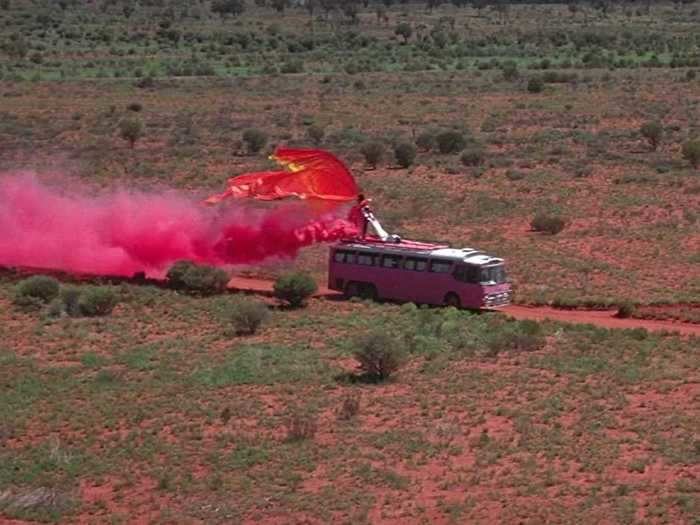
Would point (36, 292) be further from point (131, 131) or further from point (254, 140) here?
point (131, 131)

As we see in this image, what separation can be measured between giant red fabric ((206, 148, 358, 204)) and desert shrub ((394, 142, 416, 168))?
948 inches

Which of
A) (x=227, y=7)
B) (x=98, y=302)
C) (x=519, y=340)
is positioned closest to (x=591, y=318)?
(x=519, y=340)

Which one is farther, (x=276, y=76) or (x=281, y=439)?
(x=276, y=76)

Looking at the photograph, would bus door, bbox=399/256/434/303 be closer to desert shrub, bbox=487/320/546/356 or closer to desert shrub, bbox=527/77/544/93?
desert shrub, bbox=487/320/546/356

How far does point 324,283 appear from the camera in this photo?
5603 cm

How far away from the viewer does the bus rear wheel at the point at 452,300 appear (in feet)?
164

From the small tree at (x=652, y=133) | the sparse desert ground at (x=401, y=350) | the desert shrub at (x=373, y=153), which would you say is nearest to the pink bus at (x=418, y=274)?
the sparse desert ground at (x=401, y=350)

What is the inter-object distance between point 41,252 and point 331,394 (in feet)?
68.3

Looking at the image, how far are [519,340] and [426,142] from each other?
40.9 metres

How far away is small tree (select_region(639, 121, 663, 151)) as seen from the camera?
84125 millimetres

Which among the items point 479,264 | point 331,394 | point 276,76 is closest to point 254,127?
point 276,76

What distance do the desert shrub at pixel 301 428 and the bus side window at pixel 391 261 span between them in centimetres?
1436

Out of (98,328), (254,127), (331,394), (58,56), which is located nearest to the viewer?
(331,394)

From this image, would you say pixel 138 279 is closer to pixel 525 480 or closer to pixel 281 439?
pixel 281 439
